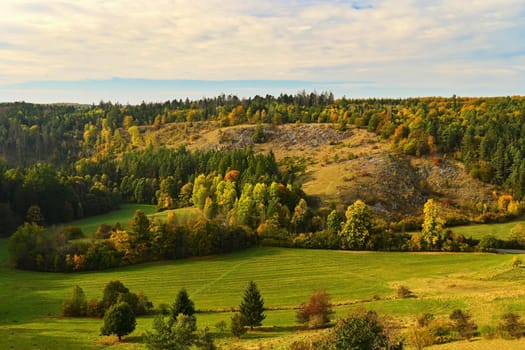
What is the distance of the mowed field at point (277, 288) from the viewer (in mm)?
44100

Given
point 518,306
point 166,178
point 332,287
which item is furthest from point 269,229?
point 166,178

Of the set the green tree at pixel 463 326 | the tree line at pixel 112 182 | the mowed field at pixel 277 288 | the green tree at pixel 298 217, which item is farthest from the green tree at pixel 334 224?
the green tree at pixel 463 326

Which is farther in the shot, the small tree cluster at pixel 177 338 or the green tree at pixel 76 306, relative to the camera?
the green tree at pixel 76 306

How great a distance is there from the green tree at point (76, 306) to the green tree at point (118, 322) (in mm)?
12953

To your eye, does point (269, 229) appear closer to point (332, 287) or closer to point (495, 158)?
point (332, 287)

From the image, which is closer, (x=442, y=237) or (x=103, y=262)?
(x=103, y=262)

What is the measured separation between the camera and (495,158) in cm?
13050

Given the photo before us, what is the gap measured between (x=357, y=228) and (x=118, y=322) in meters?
54.4

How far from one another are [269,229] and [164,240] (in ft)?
71.2

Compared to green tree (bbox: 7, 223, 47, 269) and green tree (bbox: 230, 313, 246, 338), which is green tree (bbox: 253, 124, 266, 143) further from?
green tree (bbox: 230, 313, 246, 338)

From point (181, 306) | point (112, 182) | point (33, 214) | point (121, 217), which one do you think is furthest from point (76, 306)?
point (112, 182)

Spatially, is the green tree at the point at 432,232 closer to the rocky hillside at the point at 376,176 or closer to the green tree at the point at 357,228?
the green tree at the point at 357,228

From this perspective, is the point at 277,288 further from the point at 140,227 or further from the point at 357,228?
the point at 357,228

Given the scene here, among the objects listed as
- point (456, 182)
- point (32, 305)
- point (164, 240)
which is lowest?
point (32, 305)
